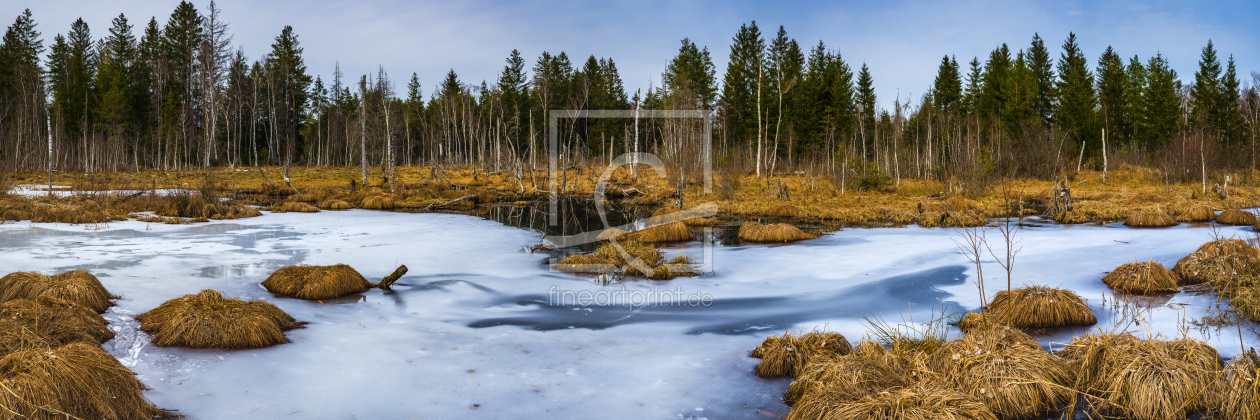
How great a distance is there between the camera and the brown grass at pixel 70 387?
3.94 metres

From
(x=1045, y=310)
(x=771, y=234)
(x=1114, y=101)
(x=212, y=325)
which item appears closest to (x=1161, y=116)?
(x=1114, y=101)

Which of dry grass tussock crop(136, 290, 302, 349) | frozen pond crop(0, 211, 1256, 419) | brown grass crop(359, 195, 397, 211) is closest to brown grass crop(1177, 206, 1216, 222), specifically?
frozen pond crop(0, 211, 1256, 419)

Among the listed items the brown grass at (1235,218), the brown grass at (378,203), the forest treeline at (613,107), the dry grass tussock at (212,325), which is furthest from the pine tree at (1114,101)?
the dry grass tussock at (212,325)

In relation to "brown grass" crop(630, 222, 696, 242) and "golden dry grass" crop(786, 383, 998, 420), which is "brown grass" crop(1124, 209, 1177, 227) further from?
"golden dry grass" crop(786, 383, 998, 420)

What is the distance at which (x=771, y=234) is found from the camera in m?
15.8

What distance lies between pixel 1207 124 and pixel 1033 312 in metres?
46.8

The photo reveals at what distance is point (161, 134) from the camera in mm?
46062

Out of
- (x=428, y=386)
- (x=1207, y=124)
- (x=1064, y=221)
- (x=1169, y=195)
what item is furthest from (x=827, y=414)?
(x=1207, y=124)

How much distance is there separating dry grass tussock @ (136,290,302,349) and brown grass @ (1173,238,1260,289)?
34.2 feet

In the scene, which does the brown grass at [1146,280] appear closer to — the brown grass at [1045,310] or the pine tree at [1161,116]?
the brown grass at [1045,310]

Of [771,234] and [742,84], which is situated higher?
[742,84]

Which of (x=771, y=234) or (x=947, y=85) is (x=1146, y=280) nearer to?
(x=771, y=234)

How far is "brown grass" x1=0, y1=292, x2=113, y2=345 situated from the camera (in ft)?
18.9

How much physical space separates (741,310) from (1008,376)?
410cm
